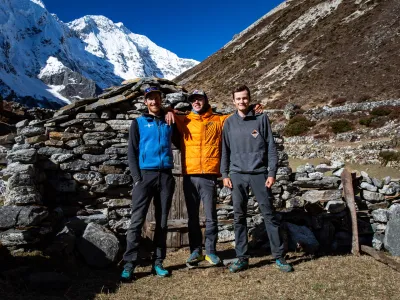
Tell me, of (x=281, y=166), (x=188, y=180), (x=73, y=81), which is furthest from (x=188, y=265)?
(x=73, y=81)

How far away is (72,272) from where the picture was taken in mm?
5297

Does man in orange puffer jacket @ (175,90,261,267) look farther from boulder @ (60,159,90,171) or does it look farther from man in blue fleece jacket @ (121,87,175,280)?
boulder @ (60,159,90,171)

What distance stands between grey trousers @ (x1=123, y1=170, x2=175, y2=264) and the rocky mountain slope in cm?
2952

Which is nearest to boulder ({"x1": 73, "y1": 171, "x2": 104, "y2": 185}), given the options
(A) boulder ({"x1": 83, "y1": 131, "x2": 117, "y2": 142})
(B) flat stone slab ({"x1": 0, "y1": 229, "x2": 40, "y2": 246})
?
(A) boulder ({"x1": 83, "y1": 131, "x2": 117, "y2": 142})

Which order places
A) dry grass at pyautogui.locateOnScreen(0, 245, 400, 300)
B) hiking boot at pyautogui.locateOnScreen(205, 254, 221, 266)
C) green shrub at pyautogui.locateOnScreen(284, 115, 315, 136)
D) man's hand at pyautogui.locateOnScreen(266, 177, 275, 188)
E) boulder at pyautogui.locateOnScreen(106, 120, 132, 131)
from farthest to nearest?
green shrub at pyautogui.locateOnScreen(284, 115, 315, 136)
boulder at pyautogui.locateOnScreen(106, 120, 132, 131)
hiking boot at pyautogui.locateOnScreen(205, 254, 221, 266)
man's hand at pyautogui.locateOnScreen(266, 177, 275, 188)
dry grass at pyautogui.locateOnScreen(0, 245, 400, 300)

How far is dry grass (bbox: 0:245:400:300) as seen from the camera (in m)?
4.44

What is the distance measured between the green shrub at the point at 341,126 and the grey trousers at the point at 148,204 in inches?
822

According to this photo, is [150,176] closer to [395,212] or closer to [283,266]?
[283,266]

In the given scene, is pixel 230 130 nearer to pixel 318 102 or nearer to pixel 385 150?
pixel 385 150

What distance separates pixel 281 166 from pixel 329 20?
50385 mm

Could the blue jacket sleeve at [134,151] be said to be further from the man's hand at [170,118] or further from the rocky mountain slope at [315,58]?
the rocky mountain slope at [315,58]

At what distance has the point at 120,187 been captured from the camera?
24.7 ft

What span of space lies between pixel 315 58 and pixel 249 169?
43.5 metres

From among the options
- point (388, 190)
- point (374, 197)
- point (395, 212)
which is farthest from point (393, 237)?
point (388, 190)
